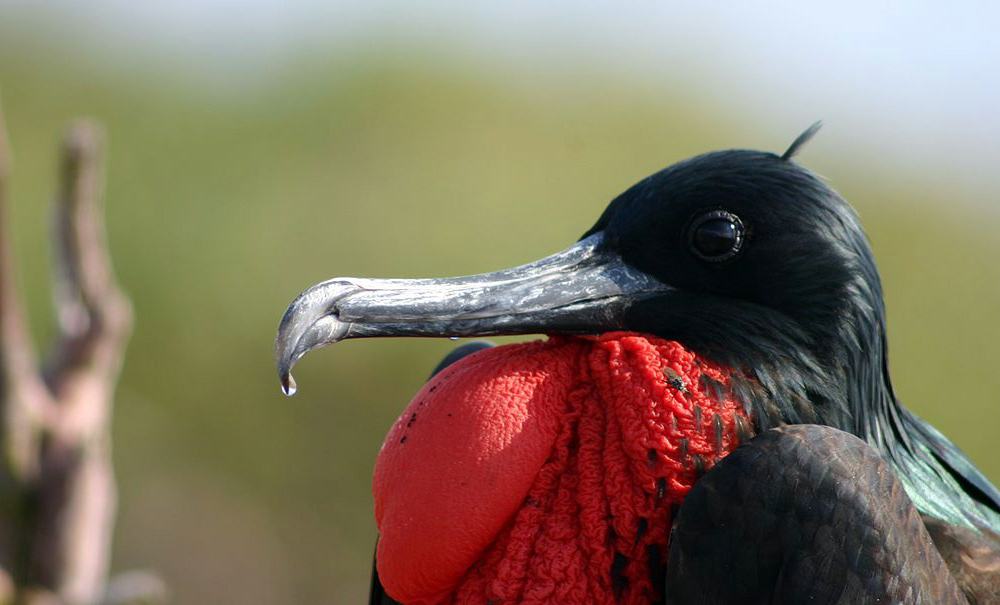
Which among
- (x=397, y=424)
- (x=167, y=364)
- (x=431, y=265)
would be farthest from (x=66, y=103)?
(x=397, y=424)

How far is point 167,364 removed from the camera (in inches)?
342

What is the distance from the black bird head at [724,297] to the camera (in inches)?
96.8

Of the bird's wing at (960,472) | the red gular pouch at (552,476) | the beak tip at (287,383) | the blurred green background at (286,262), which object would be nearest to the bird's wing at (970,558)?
the bird's wing at (960,472)

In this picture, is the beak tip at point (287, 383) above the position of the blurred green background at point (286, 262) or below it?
above

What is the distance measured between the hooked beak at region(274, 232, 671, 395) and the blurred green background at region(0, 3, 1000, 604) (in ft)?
18.5

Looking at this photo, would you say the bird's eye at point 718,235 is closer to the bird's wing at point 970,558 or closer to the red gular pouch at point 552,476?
the red gular pouch at point 552,476

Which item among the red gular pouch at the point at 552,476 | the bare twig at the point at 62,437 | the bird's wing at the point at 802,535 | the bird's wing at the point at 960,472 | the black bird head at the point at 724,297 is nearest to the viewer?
the bird's wing at the point at 802,535

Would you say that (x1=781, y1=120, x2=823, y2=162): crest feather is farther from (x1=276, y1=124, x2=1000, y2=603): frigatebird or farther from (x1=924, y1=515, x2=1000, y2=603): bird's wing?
(x1=924, y1=515, x2=1000, y2=603): bird's wing

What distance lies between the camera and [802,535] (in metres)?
2.24

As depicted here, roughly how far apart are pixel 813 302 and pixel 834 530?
1.44ft

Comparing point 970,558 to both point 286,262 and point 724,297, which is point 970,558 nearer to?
point 724,297

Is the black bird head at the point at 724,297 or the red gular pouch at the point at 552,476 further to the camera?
the black bird head at the point at 724,297

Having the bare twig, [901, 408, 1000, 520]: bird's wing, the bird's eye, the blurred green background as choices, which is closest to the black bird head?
the bird's eye

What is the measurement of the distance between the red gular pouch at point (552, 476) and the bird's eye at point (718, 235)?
0.58 feet
